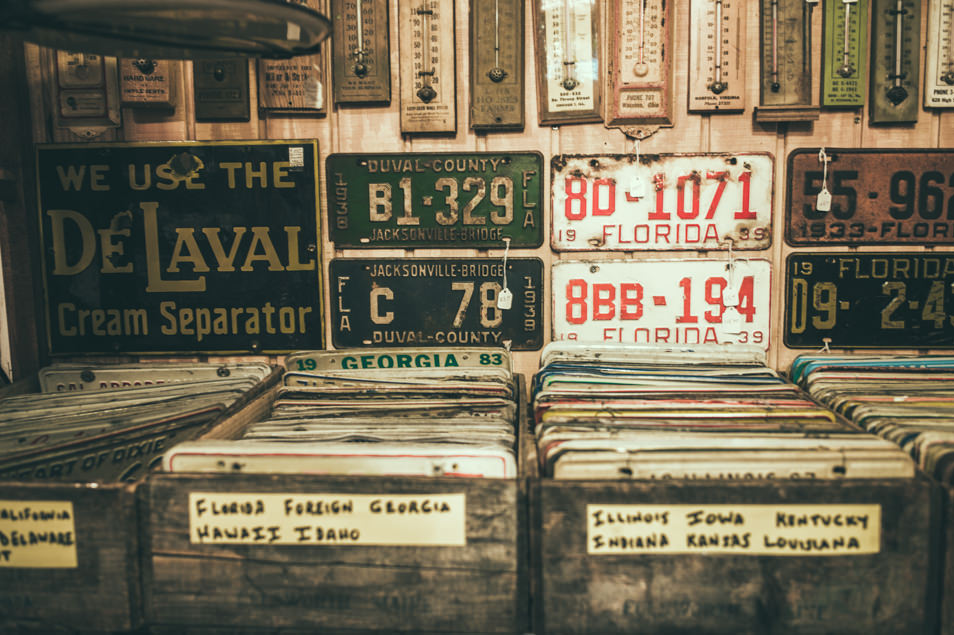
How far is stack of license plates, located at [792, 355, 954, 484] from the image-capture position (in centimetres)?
145

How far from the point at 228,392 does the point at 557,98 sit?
5.09ft

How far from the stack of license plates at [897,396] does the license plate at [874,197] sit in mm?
459

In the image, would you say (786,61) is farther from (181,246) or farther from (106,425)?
(106,425)

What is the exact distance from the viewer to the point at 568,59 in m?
2.19

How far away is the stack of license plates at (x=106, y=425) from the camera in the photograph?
1614 millimetres

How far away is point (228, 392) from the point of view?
2.00 metres

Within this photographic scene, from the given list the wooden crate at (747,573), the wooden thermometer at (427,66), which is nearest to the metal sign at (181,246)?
the wooden thermometer at (427,66)

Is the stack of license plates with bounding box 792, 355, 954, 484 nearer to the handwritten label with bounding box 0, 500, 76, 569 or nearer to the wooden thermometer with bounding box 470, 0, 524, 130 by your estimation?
the wooden thermometer with bounding box 470, 0, 524, 130

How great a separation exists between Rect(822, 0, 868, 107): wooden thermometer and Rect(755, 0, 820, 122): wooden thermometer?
0.06 metres

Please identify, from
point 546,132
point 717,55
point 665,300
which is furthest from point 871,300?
point 546,132

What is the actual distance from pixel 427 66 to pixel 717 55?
3.44ft

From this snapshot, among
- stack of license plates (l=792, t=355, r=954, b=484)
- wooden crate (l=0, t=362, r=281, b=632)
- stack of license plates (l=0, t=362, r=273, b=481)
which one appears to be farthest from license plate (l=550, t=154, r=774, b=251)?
wooden crate (l=0, t=362, r=281, b=632)

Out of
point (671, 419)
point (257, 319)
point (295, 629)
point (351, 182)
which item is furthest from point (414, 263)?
point (295, 629)

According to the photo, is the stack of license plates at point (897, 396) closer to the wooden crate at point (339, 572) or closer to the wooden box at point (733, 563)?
the wooden box at point (733, 563)
